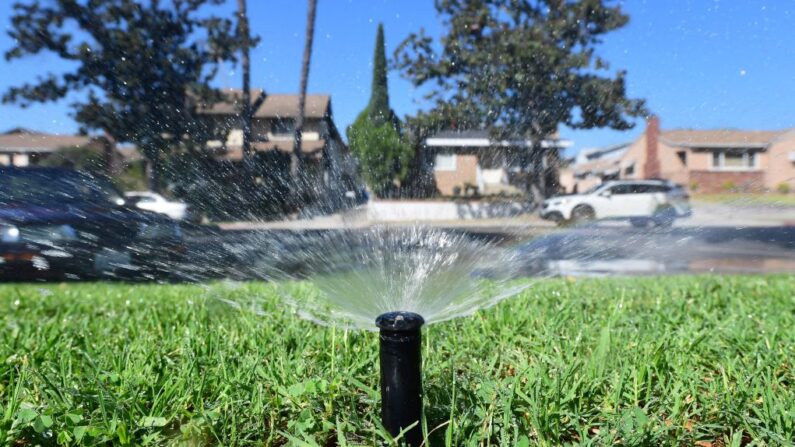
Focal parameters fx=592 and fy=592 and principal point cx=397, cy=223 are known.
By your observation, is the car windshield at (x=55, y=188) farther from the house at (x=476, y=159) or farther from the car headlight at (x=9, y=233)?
the car headlight at (x=9, y=233)

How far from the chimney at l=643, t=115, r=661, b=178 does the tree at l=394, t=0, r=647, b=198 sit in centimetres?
10

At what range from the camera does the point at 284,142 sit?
210 cm

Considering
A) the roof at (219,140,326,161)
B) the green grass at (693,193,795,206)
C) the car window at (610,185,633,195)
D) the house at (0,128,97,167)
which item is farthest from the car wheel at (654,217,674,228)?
the house at (0,128,97,167)

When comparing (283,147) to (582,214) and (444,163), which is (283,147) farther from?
(582,214)

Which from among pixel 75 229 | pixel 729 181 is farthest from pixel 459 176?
pixel 75 229

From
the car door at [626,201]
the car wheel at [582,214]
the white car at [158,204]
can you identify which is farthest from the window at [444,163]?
the white car at [158,204]

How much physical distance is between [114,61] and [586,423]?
188cm

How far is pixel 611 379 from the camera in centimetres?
179

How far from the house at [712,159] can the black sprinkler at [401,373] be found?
1196 mm

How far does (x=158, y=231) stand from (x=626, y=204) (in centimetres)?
236

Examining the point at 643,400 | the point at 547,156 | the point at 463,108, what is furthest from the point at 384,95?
the point at 643,400

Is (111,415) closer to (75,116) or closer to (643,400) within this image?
(75,116)

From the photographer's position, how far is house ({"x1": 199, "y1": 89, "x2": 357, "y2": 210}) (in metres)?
2.01

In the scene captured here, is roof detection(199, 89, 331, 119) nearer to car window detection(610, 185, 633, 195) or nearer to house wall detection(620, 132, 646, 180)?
house wall detection(620, 132, 646, 180)
